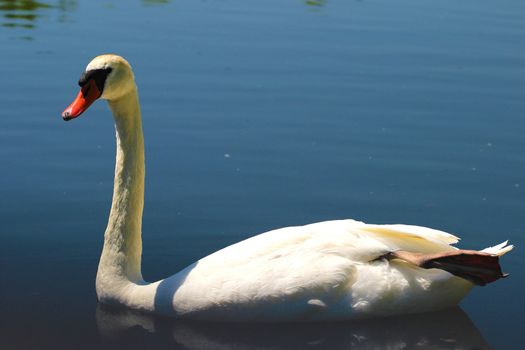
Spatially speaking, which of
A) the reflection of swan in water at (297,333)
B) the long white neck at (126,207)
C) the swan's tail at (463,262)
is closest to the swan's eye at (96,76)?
the long white neck at (126,207)

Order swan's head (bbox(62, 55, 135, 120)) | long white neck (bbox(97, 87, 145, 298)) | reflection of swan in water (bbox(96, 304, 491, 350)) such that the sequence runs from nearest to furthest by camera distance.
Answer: reflection of swan in water (bbox(96, 304, 491, 350)), swan's head (bbox(62, 55, 135, 120)), long white neck (bbox(97, 87, 145, 298))

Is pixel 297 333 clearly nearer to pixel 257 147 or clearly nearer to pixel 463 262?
pixel 463 262

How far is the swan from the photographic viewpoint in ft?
24.2

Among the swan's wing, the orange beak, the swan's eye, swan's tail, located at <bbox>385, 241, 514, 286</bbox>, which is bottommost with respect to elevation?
the swan's wing

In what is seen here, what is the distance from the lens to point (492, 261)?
24.4 feet

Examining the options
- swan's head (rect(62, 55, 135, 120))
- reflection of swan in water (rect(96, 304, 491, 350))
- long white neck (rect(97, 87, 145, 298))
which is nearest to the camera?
reflection of swan in water (rect(96, 304, 491, 350))

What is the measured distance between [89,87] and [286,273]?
180 centimetres

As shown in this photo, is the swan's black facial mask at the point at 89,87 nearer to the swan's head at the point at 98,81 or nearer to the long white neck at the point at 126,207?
the swan's head at the point at 98,81

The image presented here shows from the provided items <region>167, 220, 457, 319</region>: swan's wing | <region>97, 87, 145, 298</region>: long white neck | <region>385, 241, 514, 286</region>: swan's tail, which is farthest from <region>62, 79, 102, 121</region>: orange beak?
<region>385, 241, 514, 286</region>: swan's tail

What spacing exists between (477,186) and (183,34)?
20.9 feet

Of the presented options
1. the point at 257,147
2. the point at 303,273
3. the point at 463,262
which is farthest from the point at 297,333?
the point at 257,147

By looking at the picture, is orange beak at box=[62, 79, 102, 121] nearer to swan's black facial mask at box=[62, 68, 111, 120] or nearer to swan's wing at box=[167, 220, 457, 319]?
swan's black facial mask at box=[62, 68, 111, 120]

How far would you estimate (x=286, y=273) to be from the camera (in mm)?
7395

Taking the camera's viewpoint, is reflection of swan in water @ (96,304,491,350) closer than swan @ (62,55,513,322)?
Yes
